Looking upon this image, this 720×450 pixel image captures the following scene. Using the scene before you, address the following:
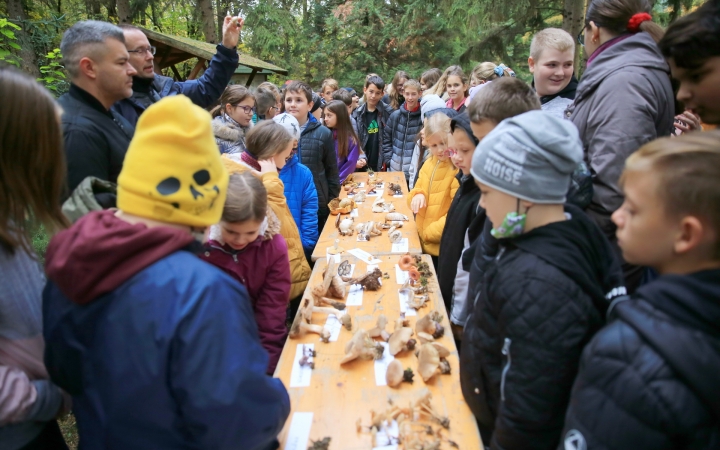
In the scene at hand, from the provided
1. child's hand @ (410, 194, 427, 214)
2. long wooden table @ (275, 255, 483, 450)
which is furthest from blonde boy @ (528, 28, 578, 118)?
long wooden table @ (275, 255, 483, 450)

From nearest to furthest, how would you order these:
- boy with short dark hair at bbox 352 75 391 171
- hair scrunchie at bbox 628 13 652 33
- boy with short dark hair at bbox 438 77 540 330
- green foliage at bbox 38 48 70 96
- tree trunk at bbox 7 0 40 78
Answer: boy with short dark hair at bbox 438 77 540 330, hair scrunchie at bbox 628 13 652 33, green foliage at bbox 38 48 70 96, tree trunk at bbox 7 0 40 78, boy with short dark hair at bbox 352 75 391 171

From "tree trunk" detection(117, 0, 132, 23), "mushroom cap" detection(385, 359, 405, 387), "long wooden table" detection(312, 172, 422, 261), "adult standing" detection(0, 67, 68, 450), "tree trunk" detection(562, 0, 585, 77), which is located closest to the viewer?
"adult standing" detection(0, 67, 68, 450)

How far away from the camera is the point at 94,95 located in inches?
93.5

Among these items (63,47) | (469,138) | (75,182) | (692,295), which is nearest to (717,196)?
(692,295)

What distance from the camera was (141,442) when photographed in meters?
1.16

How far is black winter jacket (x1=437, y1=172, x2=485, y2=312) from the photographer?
2.65 m

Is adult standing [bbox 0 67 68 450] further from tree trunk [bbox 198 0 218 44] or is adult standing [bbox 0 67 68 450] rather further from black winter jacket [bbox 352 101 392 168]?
tree trunk [bbox 198 0 218 44]

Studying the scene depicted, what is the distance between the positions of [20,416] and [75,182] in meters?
1.32

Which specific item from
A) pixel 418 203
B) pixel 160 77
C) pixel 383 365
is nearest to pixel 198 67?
pixel 160 77

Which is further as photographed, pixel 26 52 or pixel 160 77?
pixel 26 52

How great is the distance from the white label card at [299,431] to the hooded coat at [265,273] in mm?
735

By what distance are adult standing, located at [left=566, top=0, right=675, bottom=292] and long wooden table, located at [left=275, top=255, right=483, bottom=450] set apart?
1.03 meters

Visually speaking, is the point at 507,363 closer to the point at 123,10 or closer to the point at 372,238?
the point at 372,238

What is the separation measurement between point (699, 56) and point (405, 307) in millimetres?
1709
